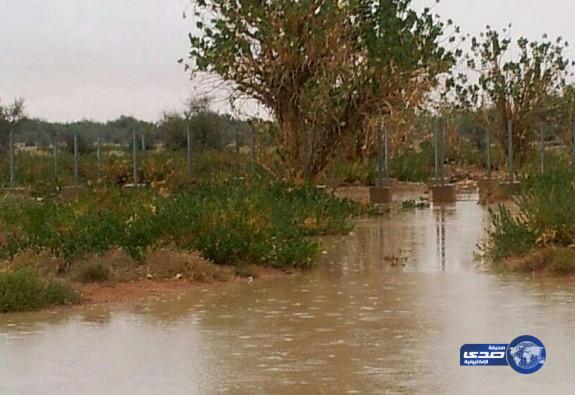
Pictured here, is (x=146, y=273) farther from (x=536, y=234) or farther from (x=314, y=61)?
(x=314, y=61)

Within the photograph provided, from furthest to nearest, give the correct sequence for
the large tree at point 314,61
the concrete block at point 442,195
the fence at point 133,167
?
1. the fence at point 133,167
2. the concrete block at point 442,195
3. the large tree at point 314,61

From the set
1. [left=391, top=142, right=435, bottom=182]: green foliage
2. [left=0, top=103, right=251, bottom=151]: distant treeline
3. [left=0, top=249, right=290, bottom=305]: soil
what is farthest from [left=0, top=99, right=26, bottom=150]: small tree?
[left=0, top=249, right=290, bottom=305]: soil

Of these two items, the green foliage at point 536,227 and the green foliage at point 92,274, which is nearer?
the green foliage at point 92,274

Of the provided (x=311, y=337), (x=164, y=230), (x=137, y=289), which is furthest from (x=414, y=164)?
(x=311, y=337)

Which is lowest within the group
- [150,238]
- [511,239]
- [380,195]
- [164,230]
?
[511,239]

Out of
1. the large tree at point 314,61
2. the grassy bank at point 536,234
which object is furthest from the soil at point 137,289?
the large tree at point 314,61

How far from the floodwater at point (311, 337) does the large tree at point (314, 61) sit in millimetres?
13530

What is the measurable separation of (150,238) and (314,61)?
14.2 metres

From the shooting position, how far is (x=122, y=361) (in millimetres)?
10352

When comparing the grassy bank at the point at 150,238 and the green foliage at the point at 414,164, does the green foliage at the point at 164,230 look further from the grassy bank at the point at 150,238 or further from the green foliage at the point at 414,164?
the green foliage at the point at 414,164

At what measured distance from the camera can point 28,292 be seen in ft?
43.7

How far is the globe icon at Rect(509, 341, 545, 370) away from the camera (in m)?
9.59

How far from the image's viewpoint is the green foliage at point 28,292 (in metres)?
13.1

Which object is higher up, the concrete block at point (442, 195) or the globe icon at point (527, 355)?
the concrete block at point (442, 195)
